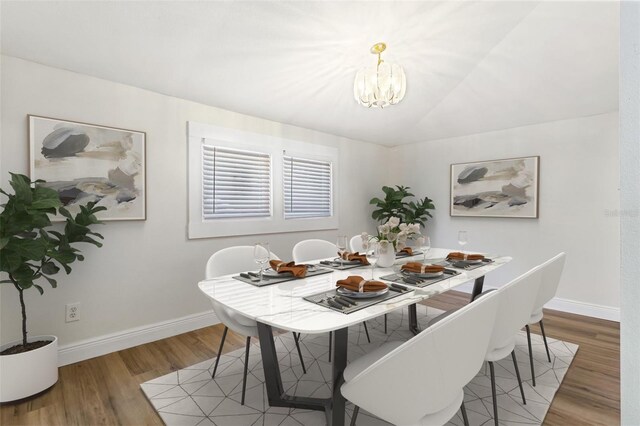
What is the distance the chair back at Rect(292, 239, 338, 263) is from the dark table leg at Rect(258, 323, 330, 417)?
1092 millimetres

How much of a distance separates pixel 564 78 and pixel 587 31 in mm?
599

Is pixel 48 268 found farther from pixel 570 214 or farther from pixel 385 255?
pixel 570 214

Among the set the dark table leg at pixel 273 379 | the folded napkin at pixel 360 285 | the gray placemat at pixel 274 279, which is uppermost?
the folded napkin at pixel 360 285

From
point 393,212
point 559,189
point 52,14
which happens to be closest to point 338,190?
point 393,212

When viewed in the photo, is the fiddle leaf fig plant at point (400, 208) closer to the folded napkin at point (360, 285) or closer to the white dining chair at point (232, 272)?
the white dining chair at point (232, 272)

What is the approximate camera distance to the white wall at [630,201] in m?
0.61

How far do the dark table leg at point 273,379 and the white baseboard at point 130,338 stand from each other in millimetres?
1618

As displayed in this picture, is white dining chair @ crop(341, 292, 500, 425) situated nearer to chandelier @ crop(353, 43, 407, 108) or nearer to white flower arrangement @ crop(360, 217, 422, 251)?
white flower arrangement @ crop(360, 217, 422, 251)

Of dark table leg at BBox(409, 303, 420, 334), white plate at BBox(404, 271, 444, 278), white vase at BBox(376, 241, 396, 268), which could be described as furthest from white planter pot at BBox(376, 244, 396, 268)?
dark table leg at BBox(409, 303, 420, 334)

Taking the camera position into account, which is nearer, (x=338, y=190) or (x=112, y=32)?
(x=112, y=32)

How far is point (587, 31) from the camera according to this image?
2557 mm

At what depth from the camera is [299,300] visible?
155 cm

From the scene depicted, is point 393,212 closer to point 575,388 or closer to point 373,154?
point 373,154

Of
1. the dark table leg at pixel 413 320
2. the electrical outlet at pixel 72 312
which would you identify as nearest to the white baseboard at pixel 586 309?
the dark table leg at pixel 413 320
